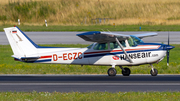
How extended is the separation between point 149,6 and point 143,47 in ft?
162

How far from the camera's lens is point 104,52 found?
15.4m

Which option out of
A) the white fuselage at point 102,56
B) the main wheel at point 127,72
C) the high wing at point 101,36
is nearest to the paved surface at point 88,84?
the white fuselage at point 102,56

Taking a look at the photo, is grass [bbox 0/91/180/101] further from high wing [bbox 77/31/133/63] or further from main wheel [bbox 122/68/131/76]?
main wheel [bbox 122/68/131/76]

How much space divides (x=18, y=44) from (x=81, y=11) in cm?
4358

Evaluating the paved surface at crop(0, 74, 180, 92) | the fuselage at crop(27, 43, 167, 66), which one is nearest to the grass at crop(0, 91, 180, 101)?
the paved surface at crop(0, 74, 180, 92)

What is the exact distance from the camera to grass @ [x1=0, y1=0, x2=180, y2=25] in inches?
2217

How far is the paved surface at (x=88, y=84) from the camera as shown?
39.1 ft

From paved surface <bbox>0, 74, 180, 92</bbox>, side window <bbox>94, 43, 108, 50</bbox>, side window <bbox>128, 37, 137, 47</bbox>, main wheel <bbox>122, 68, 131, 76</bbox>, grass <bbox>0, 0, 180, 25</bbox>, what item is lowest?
paved surface <bbox>0, 74, 180, 92</bbox>

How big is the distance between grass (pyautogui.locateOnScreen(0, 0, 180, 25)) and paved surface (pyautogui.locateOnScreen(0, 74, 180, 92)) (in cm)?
3912

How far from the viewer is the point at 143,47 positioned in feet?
49.0

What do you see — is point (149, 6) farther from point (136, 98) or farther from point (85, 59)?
point (136, 98)

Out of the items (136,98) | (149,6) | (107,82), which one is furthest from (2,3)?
(136,98)

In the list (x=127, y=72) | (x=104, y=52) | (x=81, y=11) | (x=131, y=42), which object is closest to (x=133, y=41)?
(x=131, y=42)

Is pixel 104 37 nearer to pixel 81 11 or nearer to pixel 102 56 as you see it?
pixel 102 56
